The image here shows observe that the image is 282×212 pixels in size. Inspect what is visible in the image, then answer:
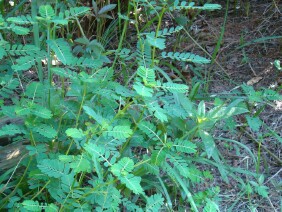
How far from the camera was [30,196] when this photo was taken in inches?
90.9

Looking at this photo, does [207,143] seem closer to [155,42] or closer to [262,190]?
Result: [262,190]

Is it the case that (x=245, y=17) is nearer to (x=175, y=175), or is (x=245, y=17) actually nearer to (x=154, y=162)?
(x=175, y=175)

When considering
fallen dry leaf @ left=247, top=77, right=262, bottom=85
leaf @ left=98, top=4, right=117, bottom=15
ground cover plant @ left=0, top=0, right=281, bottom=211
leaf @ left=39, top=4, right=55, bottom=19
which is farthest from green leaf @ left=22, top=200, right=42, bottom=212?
fallen dry leaf @ left=247, top=77, right=262, bottom=85

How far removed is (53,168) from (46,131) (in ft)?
0.48

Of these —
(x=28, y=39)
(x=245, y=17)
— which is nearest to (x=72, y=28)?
(x=28, y=39)

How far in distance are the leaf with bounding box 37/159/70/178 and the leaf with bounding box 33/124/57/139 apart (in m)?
0.10

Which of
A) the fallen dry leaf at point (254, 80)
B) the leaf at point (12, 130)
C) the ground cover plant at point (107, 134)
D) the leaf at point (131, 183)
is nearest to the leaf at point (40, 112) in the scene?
the ground cover plant at point (107, 134)

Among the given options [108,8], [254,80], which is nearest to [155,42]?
Answer: [108,8]

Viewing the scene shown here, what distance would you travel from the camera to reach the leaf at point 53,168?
2025mm

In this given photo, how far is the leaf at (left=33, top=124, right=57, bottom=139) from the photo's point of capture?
2080 millimetres

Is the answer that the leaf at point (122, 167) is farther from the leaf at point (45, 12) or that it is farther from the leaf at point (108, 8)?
the leaf at point (108, 8)

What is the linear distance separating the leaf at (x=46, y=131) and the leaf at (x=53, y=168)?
0.10 m

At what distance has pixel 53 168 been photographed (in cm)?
204

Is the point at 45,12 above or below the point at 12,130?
above
